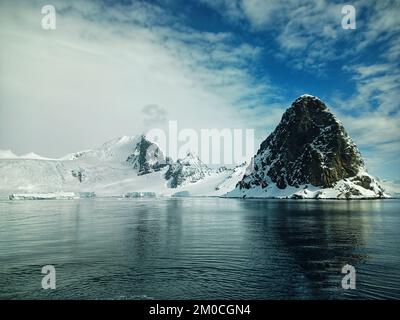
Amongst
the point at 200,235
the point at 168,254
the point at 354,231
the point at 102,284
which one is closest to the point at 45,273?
the point at 102,284

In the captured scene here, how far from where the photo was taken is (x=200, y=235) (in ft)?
155

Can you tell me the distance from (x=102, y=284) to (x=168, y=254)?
1118cm

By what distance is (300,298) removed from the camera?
19.5m

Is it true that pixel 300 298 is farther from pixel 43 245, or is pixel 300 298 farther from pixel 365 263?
pixel 43 245

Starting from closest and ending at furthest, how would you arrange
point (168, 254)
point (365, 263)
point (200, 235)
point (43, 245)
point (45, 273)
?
point (45, 273) → point (365, 263) → point (168, 254) → point (43, 245) → point (200, 235)

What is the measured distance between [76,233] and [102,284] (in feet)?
98.3

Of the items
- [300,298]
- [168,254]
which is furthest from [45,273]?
[300,298]
